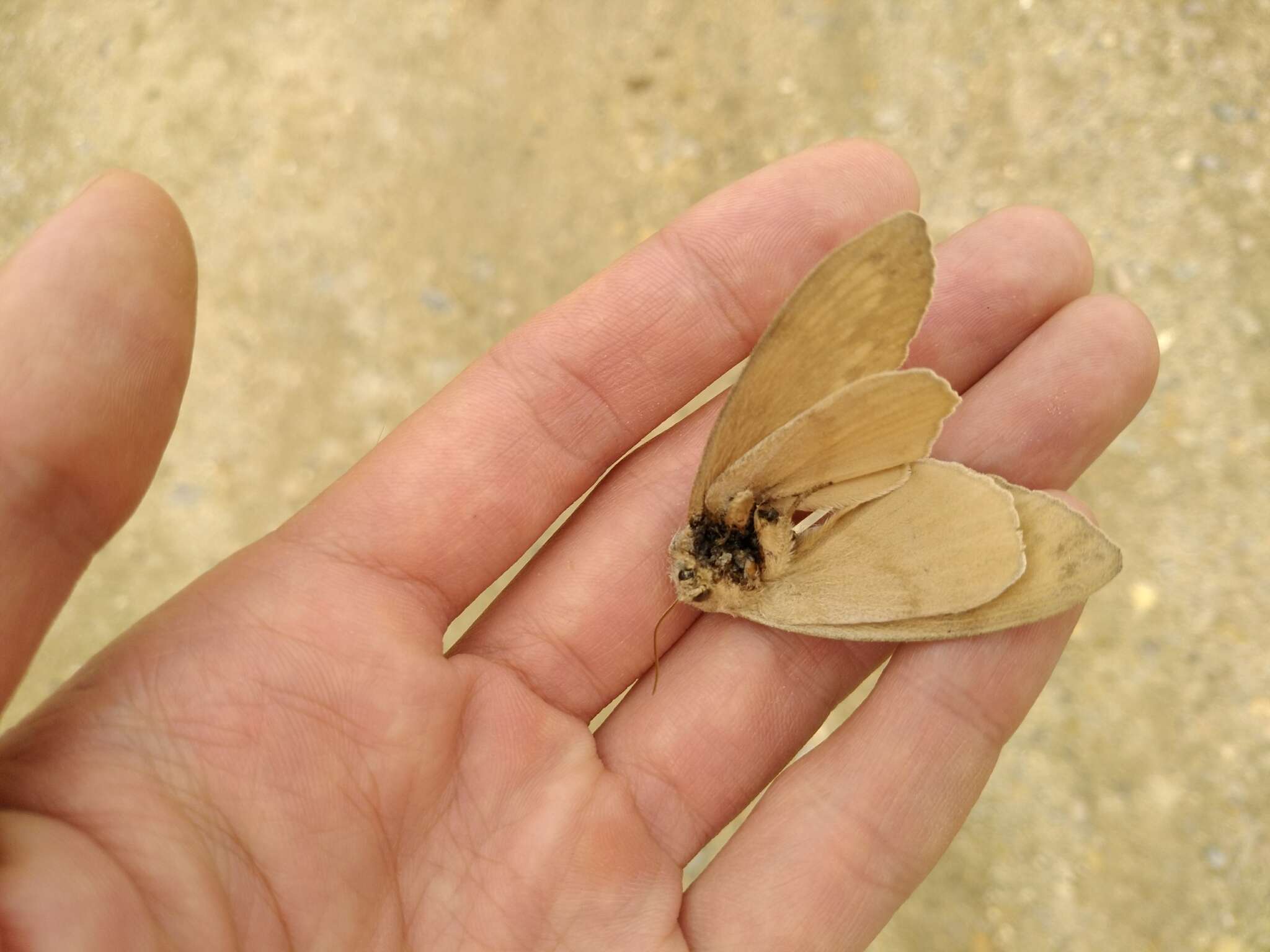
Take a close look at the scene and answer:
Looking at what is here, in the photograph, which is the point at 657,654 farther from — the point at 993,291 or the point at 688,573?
the point at 993,291

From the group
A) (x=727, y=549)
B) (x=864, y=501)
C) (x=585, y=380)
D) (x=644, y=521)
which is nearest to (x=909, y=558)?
(x=864, y=501)

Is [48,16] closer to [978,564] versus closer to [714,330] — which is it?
[714,330]

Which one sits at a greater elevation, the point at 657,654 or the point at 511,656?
the point at 511,656

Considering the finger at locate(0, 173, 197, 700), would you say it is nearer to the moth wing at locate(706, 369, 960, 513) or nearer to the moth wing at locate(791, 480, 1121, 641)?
the moth wing at locate(706, 369, 960, 513)

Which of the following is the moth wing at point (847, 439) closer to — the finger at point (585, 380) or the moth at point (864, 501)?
the moth at point (864, 501)

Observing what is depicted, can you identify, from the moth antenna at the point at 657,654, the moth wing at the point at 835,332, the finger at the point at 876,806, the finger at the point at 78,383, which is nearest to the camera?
the finger at the point at 78,383

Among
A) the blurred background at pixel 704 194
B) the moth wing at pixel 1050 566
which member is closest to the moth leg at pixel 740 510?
the moth wing at pixel 1050 566
